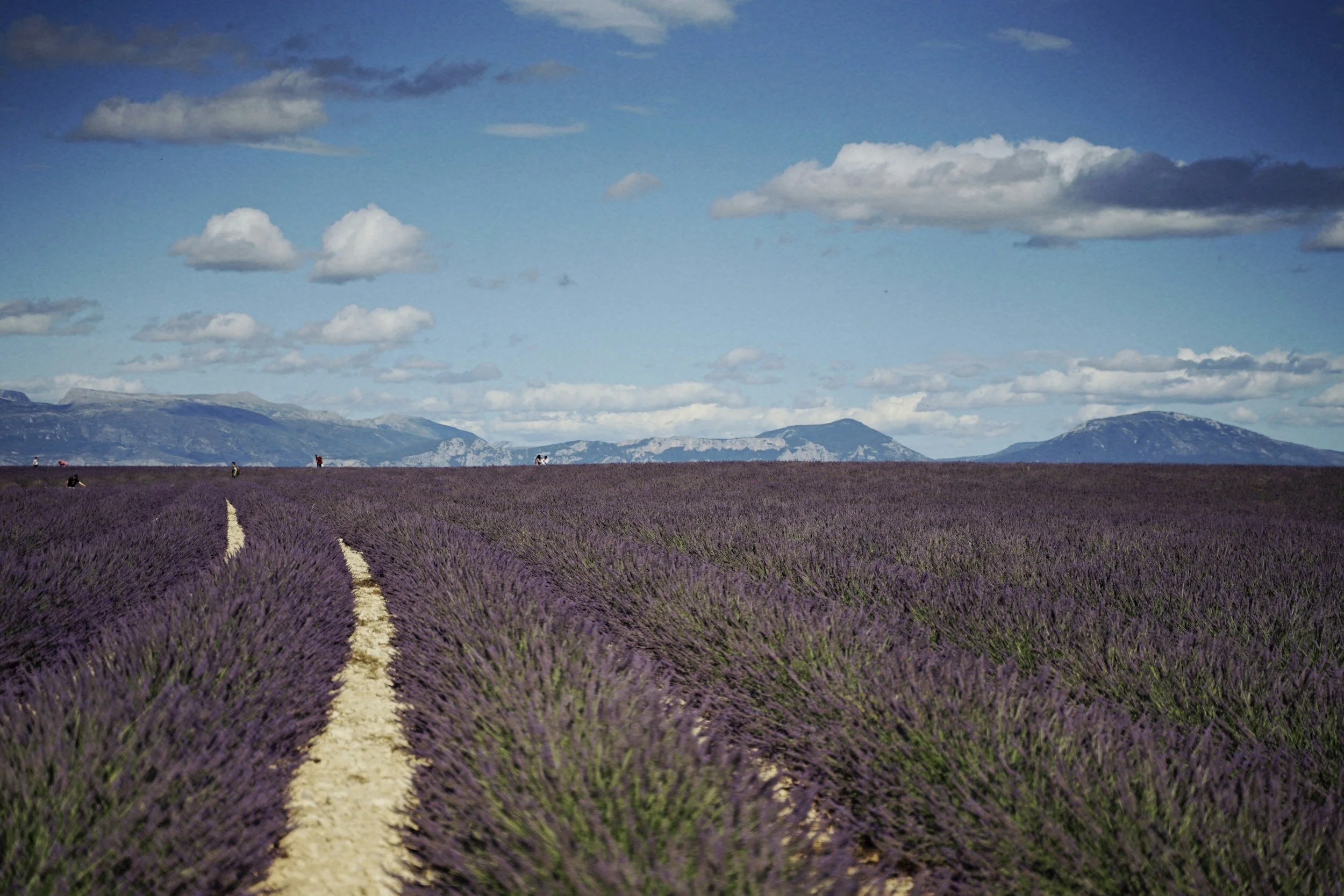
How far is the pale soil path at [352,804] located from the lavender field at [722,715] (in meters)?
0.10

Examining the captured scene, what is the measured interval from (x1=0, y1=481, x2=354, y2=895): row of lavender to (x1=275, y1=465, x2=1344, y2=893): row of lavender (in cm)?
75

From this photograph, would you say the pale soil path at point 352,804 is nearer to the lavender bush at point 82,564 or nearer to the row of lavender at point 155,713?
the row of lavender at point 155,713

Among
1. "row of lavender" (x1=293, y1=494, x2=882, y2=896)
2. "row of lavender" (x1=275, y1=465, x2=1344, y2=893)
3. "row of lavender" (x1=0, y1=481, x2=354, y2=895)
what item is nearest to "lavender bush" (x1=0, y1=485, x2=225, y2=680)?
"row of lavender" (x1=0, y1=481, x2=354, y2=895)

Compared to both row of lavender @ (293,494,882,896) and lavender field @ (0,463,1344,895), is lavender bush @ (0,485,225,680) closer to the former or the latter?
lavender field @ (0,463,1344,895)

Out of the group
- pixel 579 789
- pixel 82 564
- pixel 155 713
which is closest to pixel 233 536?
pixel 82 564

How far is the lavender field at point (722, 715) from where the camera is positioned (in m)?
1.72

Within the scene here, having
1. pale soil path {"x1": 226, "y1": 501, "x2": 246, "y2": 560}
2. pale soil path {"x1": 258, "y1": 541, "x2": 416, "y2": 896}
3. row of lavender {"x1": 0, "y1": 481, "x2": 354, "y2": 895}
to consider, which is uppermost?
row of lavender {"x1": 0, "y1": 481, "x2": 354, "y2": 895}

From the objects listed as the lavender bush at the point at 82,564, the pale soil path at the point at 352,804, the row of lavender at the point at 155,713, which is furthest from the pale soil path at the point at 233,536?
the pale soil path at the point at 352,804

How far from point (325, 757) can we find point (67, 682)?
0.95m

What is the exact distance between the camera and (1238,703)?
8.80 ft

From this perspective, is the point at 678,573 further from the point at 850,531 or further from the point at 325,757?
the point at 850,531

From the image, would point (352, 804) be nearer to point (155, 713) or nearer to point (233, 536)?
point (155, 713)

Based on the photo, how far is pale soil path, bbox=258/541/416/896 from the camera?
222 centimetres

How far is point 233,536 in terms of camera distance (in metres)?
10.3
